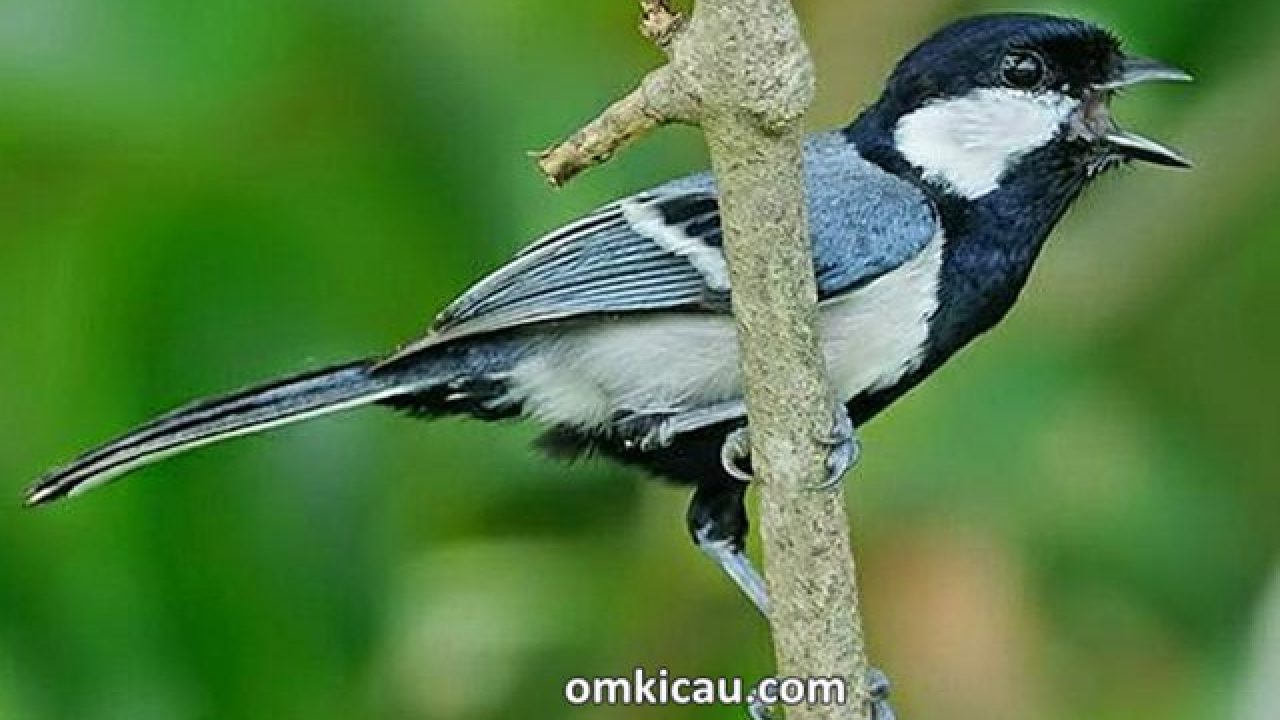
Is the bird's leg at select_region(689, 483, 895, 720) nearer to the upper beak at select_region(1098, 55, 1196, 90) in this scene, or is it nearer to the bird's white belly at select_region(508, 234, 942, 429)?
the bird's white belly at select_region(508, 234, 942, 429)

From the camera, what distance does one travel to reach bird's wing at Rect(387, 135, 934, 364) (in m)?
1.95

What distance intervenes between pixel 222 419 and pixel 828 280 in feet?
1.38

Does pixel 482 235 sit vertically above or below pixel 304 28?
below

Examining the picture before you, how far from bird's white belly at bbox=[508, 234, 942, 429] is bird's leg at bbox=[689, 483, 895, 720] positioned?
8 cm

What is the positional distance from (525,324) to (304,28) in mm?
252

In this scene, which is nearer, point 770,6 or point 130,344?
point 770,6

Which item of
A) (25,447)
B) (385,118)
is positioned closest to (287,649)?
(25,447)

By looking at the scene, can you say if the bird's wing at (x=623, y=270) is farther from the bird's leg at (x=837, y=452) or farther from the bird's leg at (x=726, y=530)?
the bird's leg at (x=837, y=452)

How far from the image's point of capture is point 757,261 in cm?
152

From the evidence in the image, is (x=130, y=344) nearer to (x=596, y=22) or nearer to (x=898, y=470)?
(x=596, y=22)

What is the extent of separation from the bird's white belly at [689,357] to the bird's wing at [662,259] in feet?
0.05

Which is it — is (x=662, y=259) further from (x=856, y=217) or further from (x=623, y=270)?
(x=856, y=217)

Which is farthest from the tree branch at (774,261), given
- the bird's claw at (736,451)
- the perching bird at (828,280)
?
the perching bird at (828,280)

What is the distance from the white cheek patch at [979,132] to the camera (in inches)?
79.4
